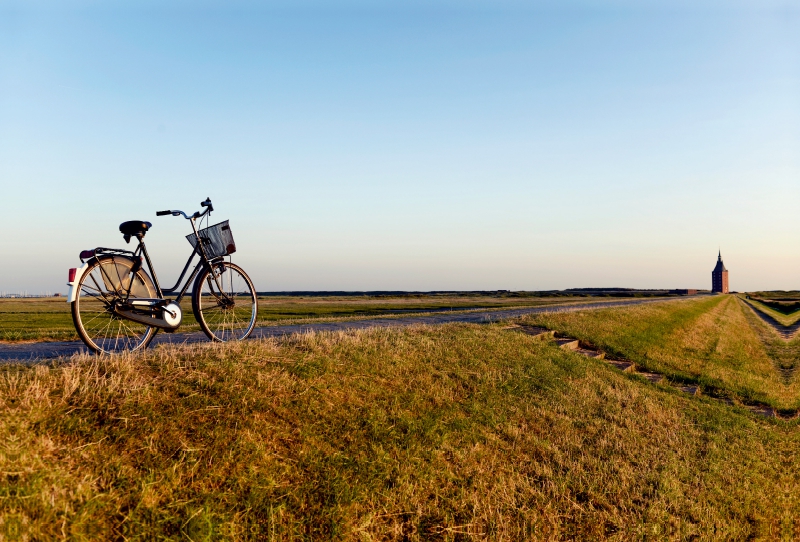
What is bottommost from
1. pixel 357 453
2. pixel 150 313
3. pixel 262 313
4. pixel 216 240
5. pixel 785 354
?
pixel 785 354

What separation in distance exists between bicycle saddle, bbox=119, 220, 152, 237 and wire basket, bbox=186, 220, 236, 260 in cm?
104

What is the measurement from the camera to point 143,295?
6.95 m

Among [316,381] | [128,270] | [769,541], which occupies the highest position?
[128,270]

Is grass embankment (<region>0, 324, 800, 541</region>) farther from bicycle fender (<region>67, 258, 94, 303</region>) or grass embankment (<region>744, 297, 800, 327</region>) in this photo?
grass embankment (<region>744, 297, 800, 327</region>)

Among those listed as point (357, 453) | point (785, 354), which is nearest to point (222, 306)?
point (357, 453)

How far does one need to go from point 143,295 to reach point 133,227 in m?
0.92

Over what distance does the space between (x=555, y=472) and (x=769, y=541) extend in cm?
248

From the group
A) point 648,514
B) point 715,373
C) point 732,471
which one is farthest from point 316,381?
point 715,373

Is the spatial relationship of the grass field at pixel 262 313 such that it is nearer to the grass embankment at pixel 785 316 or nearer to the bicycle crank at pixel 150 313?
the bicycle crank at pixel 150 313

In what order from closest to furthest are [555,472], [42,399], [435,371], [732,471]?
[42,399] < [555,472] < [732,471] < [435,371]

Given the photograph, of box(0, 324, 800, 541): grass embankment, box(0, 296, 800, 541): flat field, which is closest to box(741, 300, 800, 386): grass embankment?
box(0, 296, 800, 541): flat field

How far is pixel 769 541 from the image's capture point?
5992 mm

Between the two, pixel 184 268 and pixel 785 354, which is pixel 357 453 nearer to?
pixel 184 268

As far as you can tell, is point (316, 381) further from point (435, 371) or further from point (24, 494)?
point (24, 494)
